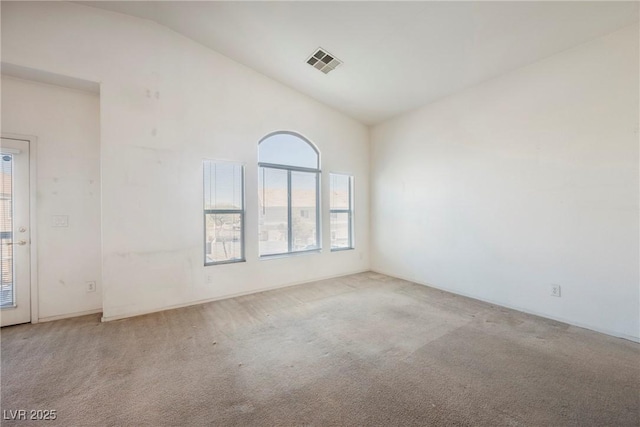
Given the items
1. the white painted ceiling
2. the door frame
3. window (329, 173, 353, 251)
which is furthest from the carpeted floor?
the white painted ceiling

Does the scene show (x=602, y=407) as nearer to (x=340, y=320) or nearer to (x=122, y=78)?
(x=340, y=320)

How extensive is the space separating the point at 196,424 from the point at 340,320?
185cm

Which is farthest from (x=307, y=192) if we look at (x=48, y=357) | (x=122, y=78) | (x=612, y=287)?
(x=612, y=287)

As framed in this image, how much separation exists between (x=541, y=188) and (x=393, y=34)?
2.58 metres

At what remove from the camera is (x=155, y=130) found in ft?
11.0

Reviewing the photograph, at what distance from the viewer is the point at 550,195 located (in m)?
3.08

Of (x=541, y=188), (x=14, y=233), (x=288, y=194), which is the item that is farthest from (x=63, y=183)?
(x=541, y=188)

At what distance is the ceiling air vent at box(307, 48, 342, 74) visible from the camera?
3435 mm

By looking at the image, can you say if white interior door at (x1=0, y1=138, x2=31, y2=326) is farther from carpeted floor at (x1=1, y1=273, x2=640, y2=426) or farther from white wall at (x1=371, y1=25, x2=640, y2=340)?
white wall at (x1=371, y1=25, x2=640, y2=340)

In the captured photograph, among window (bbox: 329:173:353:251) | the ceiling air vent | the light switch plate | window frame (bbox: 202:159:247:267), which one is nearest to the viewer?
the light switch plate

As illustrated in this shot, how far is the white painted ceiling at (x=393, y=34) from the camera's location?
255cm

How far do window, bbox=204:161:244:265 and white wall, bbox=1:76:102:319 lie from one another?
1336mm

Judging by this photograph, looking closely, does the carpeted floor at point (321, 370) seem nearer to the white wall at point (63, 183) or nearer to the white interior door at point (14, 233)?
the white interior door at point (14, 233)

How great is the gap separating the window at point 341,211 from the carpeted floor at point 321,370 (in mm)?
2016
